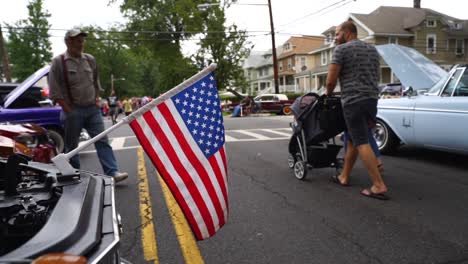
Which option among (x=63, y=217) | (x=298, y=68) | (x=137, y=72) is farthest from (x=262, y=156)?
(x=137, y=72)

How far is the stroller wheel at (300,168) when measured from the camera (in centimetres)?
489

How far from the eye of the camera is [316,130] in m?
4.74

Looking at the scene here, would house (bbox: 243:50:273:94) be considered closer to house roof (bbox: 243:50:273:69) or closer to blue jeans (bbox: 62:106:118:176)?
house roof (bbox: 243:50:273:69)

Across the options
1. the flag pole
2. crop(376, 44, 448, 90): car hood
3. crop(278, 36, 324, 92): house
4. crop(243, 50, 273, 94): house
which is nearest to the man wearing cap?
the flag pole

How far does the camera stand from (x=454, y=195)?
4156 mm

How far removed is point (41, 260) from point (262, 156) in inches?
235

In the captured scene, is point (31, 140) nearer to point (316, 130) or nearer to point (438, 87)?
point (316, 130)

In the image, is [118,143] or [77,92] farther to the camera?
[118,143]

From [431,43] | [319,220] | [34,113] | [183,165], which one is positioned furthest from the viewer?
[431,43]

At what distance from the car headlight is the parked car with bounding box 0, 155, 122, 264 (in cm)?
218

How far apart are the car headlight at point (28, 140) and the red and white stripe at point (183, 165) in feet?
9.33

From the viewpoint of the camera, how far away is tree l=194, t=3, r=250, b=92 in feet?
120

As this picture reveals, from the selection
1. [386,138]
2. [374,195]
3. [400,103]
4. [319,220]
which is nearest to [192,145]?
[319,220]

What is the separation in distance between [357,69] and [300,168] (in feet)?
5.04
